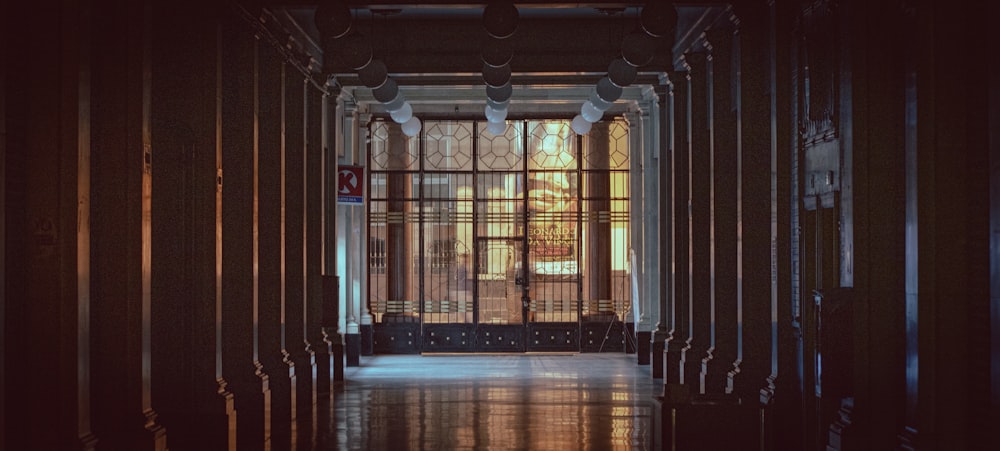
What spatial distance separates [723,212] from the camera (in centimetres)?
1147

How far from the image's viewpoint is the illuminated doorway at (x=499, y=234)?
19.3m

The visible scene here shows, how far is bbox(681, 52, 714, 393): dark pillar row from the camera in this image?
12648 mm

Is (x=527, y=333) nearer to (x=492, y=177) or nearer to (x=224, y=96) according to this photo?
(x=492, y=177)

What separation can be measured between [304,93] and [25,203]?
6789mm

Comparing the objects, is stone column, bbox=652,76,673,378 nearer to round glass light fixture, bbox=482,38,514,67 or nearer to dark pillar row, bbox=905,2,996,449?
round glass light fixture, bbox=482,38,514,67

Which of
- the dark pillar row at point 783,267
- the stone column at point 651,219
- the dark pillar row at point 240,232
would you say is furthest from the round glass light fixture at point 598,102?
the dark pillar row at point 240,232

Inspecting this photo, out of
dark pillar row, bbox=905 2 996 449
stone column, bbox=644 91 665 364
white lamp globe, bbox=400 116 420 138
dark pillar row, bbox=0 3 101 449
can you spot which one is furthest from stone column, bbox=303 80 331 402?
dark pillar row, bbox=905 2 996 449

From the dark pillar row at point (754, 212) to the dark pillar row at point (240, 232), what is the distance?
4.28 m

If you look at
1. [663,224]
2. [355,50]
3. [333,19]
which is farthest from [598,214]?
[333,19]

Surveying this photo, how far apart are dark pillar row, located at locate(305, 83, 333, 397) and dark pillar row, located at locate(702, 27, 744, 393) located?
15.2 feet

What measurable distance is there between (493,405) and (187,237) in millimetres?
4422

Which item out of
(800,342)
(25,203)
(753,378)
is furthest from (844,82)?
(25,203)

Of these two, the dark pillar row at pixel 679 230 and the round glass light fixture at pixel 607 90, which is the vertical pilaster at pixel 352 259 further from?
the round glass light fixture at pixel 607 90

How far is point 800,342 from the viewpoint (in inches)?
352
